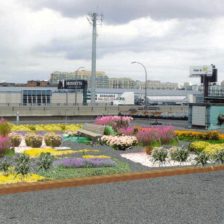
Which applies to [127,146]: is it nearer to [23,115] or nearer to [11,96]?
[23,115]

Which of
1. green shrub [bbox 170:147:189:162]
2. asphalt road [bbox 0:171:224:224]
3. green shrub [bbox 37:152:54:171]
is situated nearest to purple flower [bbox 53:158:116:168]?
green shrub [bbox 37:152:54:171]

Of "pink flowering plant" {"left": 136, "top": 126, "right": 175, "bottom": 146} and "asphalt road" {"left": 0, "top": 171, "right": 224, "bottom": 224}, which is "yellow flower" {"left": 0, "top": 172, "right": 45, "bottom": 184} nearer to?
"asphalt road" {"left": 0, "top": 171, "right": 224, "bottom": 224}

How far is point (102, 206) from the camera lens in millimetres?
9758

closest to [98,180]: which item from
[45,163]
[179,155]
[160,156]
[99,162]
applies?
[45,163]

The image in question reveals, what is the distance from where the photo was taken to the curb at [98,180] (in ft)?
35.7

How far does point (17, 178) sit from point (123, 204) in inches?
Answer: 134

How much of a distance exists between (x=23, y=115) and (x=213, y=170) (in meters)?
39.0

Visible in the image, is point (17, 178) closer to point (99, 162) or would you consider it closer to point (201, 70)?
point (99, 162)

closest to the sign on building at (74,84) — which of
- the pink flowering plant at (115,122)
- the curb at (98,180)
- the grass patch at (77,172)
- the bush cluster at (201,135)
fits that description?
the pink flowering plant at (115,122)

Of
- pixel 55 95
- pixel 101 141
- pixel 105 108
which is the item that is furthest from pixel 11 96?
pixel 101 141

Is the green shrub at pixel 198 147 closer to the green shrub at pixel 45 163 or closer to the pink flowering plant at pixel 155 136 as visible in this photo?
the pink flowering plant at pixel 155 136

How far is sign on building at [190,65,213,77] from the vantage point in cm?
10373

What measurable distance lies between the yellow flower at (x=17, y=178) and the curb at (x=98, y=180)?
0.53m

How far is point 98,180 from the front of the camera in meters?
A: 12.2
